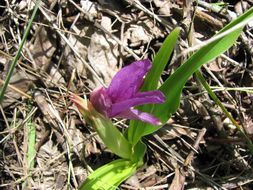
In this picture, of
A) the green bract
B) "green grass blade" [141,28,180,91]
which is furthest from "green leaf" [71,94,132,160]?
"green grass blade" [141,28,180,91]

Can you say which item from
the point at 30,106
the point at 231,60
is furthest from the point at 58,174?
the point at 231,60

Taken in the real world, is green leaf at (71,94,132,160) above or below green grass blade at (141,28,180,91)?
below

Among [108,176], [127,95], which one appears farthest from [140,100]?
[108,176]

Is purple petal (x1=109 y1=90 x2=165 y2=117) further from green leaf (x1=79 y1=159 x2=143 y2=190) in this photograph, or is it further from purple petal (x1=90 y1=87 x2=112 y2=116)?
green leaf (x1=79 y1=159 x2=143 y2=190)

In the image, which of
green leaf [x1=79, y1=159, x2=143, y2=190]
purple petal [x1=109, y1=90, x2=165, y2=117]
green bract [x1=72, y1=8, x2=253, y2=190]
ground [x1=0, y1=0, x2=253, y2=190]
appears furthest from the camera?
ground [x1=0, y1=0, x2=253, y2=190]

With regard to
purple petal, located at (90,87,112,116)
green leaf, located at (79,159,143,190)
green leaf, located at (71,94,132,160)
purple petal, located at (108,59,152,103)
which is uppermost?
purple petal, located at (108,59,152,103)

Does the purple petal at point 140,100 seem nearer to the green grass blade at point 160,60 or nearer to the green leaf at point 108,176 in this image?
the green grass blade at point 160,60

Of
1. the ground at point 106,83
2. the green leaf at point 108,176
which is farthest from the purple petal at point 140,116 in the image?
the ground at point 106,83

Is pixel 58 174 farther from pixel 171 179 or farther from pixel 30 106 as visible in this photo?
pixel 171 179
